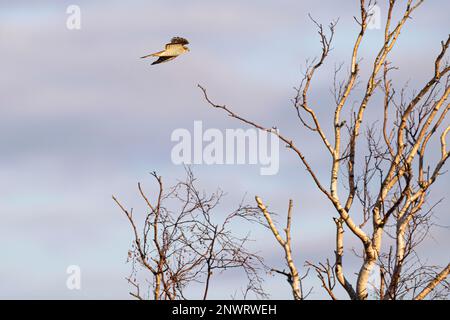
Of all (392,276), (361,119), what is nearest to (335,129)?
(361,119)

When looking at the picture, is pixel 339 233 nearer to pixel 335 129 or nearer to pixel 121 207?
pixel 335 129

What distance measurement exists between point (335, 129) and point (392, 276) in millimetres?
2538

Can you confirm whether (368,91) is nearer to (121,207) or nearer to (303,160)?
(303,160)

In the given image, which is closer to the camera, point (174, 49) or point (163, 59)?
point (174, 49)

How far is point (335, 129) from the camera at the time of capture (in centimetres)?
2745
